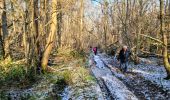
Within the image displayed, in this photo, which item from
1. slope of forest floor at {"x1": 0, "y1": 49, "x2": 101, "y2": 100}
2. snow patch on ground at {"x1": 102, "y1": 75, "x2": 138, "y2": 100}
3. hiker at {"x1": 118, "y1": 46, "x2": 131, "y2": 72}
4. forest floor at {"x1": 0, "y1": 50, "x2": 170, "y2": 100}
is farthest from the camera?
hiker at {"x1": 118, "y1": 46, "x2": 131, "y2": 72}

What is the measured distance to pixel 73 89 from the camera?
50.3 ft

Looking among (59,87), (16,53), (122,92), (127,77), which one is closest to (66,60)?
(16,53)

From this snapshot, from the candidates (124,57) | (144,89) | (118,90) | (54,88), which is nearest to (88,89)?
(118,90)

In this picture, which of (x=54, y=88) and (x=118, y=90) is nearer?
(x=118, y=90)

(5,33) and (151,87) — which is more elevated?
(5,33)

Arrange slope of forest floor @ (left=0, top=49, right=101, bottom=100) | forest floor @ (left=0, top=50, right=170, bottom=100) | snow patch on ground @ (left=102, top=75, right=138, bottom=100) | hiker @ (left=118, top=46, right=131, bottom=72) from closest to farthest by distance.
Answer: snow patch on ground @ (left=102, top=75, right=138, bottom=100)
forest floor @ (left=0, top=50, right=170, bottom=100)
slope of forest floor @ (left=0, top=49, right=101, bottom=100)
hiker @ (left=118, top=46, right=131, bottom=72)

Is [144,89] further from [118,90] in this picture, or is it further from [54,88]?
[54,88]

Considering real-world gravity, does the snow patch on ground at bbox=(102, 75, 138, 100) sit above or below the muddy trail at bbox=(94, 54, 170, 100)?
above

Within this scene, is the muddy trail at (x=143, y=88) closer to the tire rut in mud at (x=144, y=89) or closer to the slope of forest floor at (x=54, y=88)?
the tire rut in mud at (x=144, y=89)

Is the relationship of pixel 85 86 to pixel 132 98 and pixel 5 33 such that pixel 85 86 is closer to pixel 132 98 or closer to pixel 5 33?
pixel 132 98

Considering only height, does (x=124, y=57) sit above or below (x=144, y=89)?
above

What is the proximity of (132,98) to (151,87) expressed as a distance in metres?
3.23

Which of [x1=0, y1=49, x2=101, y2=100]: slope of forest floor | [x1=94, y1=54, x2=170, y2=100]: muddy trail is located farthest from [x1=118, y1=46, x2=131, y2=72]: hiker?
[x1=0, y1=49, x2=101, y2=100]: slope of forest floor

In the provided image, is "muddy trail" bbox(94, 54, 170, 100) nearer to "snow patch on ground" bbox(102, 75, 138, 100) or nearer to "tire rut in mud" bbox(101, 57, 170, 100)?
"tire rut in mud" bbox(101, 57, 170, 100)
